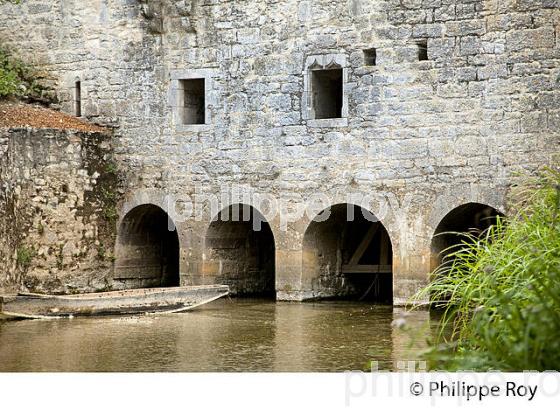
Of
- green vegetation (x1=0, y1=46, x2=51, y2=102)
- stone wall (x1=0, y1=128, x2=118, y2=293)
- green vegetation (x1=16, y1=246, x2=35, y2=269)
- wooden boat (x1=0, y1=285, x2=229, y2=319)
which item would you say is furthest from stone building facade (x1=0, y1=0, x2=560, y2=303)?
green vegetation (x1=16, y1=246, x2=35, y2=269)

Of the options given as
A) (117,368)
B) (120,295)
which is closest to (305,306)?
(120,295)

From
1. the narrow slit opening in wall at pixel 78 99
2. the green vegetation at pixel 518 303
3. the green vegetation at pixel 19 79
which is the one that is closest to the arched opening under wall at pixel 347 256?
the narrow slit opening in wall at pixel 78 99

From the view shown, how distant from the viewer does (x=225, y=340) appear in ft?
45.3

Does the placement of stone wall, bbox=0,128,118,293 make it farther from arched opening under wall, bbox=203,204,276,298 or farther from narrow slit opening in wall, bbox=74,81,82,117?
arched opening under wall, bbox=203,204,276,298

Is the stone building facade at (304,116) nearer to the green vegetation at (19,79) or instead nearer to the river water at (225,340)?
the green vegetation at (19,79)

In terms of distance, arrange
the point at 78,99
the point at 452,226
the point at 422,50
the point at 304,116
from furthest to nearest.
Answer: the point at 78,99, the point at 304,116, the point at 452,226, the point at 422,50

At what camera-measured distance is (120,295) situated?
53.5 ft

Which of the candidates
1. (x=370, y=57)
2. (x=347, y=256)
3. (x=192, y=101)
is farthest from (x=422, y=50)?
(x=192, y=101)

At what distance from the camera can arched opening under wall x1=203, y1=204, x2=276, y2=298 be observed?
18266mm

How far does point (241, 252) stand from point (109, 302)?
10.5 ft

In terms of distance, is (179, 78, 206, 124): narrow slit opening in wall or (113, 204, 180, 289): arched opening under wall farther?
(113, 204, 180, 289): arched opening under wall

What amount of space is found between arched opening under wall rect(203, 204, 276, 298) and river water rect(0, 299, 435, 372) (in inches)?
39.9

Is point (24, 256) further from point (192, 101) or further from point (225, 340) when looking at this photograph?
point (225, 340)

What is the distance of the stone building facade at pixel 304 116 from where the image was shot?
16.0 meters
